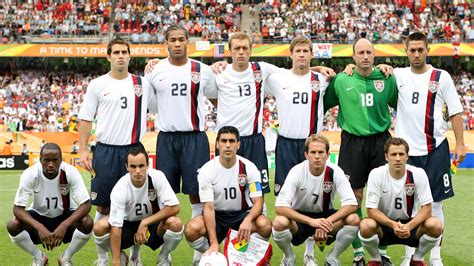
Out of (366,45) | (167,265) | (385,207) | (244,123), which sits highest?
(366,45)

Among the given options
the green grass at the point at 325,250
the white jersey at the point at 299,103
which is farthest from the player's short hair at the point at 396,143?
the green grass at the point at 325,250

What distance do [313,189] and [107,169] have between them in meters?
1.96

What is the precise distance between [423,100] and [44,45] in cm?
2594

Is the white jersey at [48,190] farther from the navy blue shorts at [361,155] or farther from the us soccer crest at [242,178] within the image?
the navy blue shorts at [361,155]

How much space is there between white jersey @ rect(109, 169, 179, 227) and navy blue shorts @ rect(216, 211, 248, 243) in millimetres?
462

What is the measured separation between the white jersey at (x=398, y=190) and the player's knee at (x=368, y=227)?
16 centimetres

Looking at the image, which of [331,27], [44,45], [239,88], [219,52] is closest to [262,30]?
[331,27]

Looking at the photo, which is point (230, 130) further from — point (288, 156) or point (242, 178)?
point (288, 156)

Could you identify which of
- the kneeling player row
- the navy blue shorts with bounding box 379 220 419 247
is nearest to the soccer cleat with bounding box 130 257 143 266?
the kneeling player row

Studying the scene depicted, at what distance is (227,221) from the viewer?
22.8ft

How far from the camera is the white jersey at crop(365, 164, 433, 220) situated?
662 cm

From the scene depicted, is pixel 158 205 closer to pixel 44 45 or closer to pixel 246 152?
pixel 246 152

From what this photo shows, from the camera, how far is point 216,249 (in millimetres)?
6426

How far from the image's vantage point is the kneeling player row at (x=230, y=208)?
6.59 meters
